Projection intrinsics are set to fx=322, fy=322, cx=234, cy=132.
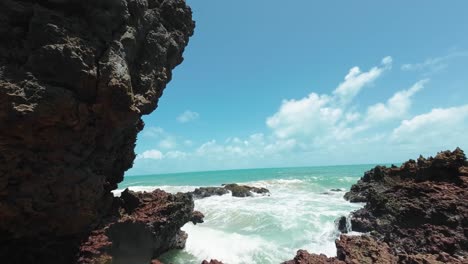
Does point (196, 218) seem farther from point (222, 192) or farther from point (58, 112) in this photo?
point (222, 192)

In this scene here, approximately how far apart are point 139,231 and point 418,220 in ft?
38.3

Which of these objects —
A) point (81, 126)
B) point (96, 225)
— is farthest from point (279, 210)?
point (81, 126)

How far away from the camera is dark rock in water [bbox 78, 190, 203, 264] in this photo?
11775 mm

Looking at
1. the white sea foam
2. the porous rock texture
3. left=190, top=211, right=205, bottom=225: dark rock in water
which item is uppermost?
the porous rock texture

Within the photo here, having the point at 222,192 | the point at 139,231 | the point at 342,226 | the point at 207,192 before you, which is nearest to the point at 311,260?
the point at 139,231

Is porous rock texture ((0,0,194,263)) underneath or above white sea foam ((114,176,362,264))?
above

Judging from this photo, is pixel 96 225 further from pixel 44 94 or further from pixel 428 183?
pixel 428 183

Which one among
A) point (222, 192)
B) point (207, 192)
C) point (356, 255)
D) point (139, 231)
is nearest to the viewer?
point (356, 255)

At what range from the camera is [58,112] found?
29.9ft

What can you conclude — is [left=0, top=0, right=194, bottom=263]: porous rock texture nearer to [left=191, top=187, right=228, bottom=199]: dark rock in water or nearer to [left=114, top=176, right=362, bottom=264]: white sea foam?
[left=114, top=176, right=362, bottom=264]: white sea foam

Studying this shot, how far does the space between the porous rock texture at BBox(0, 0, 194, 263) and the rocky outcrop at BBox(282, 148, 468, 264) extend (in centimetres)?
780

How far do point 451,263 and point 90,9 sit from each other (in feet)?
45.4

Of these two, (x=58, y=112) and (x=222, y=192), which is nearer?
(x=58, y=112)

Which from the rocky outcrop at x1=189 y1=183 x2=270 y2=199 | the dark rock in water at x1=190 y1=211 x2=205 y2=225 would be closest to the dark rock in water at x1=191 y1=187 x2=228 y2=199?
the rocky outcrop at x1=189 y1=183 x2=270 y2=199
